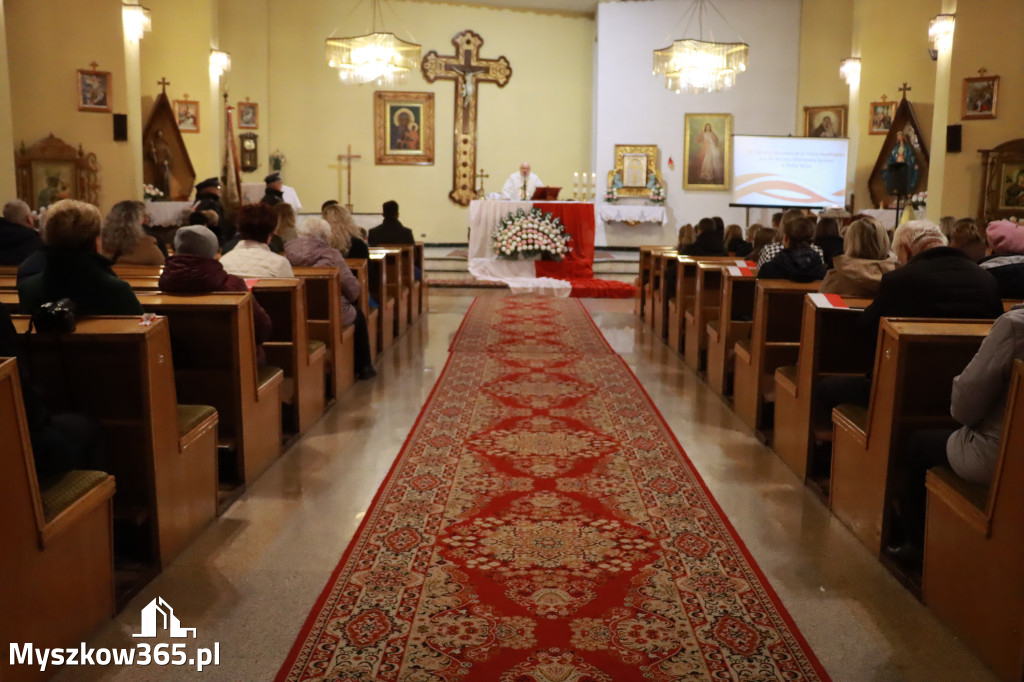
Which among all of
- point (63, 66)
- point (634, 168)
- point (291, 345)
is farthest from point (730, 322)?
point (634, 168)

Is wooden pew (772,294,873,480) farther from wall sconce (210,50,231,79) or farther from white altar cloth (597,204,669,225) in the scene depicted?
white altar cloth (597,204,669,225)

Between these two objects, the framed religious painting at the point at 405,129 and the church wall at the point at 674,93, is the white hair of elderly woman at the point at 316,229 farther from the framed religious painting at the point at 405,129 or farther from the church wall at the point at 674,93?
the framed religious painting at the point at 405,129

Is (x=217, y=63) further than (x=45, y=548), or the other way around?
(x=217, y=63)

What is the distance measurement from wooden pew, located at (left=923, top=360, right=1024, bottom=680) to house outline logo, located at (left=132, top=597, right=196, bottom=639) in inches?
92.2

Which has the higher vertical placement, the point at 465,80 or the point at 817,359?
the point at 465,80

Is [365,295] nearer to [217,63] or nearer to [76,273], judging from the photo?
[76,273]

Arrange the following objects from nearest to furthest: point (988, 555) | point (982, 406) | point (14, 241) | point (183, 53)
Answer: point (988, 555)
point (982, 406)
point (14, 241)
point (183, 53)

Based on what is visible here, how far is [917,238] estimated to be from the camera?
4238 mm

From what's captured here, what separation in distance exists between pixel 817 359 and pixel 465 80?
12912 millimetres

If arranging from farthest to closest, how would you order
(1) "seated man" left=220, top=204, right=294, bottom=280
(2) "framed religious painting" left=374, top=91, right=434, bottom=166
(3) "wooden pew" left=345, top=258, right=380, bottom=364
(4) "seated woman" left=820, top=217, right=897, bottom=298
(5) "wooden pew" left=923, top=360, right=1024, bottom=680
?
(2) "framed religious painting" left=374, top=91, right=434, bottom=166, (3) "wooden pew" left=345, top=258, right=380, bottom=364, (1) "seated man" left=220, top=204, right=294, bottom=280, (4) "seated woman" left=820, top=217, right=897, bottom=298, (5) "wooden pew" left=923, top=360, right=1024, bottom=680

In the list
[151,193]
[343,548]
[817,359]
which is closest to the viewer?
[343,548]

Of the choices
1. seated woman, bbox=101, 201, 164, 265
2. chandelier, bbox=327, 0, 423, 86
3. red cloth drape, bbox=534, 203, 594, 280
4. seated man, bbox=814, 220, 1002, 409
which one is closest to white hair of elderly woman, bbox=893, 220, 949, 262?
seated man, bbox=814, 220, 1002, 409

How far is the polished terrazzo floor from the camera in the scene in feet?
9.32

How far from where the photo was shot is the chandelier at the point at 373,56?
36.6 ft
